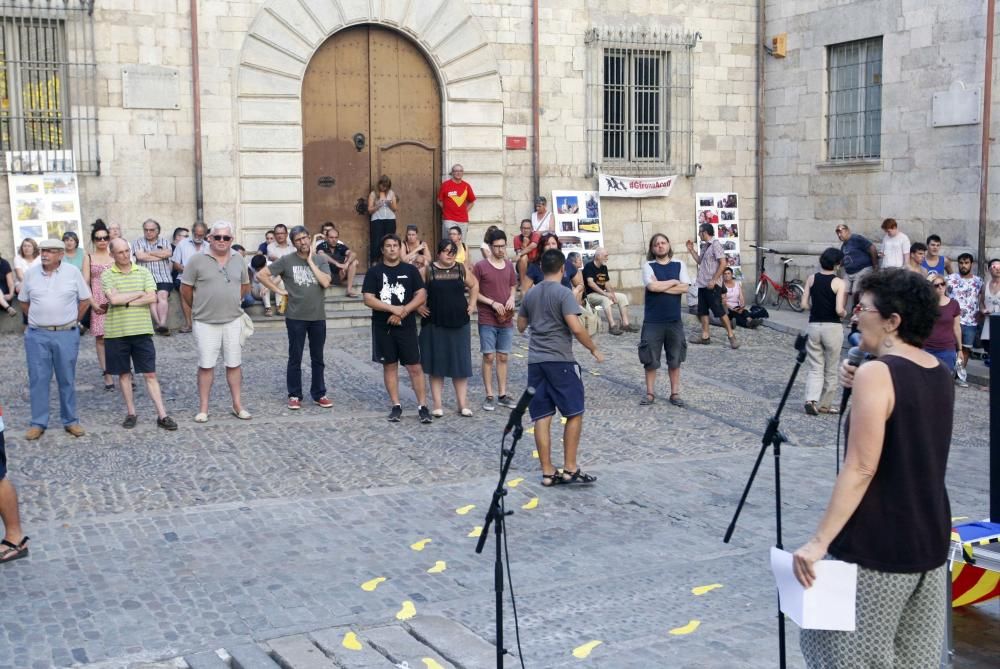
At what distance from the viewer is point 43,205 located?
16281 mm

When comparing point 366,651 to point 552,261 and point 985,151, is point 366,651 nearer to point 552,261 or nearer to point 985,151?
point 552,261

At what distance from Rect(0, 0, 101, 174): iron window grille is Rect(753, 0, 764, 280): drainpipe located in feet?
35.7

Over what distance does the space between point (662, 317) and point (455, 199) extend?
6769 mm

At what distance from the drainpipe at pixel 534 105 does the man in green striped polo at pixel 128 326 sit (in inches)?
370

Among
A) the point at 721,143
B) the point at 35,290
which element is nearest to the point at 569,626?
the point at 35,290

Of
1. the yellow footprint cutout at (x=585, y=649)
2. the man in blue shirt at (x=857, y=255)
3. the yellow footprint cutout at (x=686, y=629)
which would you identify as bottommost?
the yellow footprint cutout at (x=585, y=649)

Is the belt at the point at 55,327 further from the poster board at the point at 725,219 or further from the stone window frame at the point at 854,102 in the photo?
the stone window frame at the point at 854,102

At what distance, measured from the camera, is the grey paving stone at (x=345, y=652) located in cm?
560

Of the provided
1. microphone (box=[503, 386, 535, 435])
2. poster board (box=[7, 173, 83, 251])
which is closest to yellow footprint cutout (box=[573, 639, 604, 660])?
microphone (box=[503, 386, 535, 435])

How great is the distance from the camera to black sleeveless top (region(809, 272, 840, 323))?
11.7m

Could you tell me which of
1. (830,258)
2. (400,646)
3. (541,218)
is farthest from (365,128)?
(400,646)

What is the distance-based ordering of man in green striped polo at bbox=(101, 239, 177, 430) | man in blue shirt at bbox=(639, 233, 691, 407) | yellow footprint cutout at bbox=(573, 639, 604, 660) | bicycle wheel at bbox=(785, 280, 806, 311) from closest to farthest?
yellow footprint cutout at bbox=(573, 639, 604, 660)
man in green striped polo at bbox=(101, 239, 177, 430)
man in blue shirt at bbox=(639, 233, 691, 407)
bicycle wheel at bbox=(785, 280, 806, 311)

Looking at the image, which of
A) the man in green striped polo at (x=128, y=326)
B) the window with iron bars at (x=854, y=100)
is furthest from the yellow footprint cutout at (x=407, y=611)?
the window with iron bars at (x=854, y=100)

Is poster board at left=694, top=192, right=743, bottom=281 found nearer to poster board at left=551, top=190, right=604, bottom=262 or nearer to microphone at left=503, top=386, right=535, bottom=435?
poster board at left=551, top=190, right=604, bottom=262
